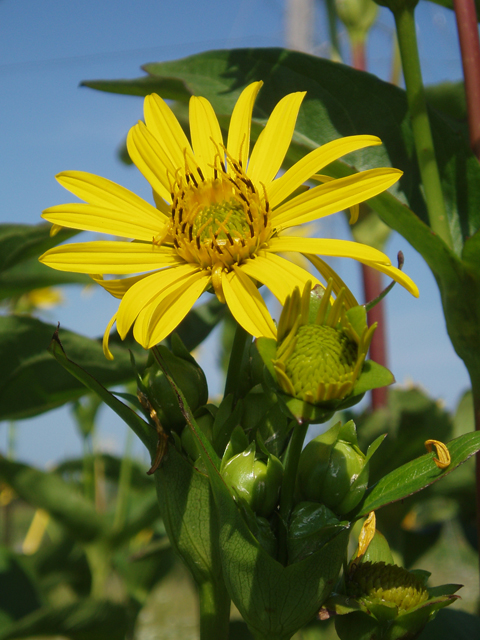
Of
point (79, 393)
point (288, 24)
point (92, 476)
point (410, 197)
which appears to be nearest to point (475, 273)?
point (410, 197)

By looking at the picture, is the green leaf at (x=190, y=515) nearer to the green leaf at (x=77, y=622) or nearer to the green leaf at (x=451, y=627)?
the green leaf at (x=451, y=627)

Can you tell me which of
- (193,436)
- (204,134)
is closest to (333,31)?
(204,134)

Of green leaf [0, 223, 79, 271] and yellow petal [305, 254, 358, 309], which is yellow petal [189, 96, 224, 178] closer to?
yellow petal [305, 254, 358, 309]

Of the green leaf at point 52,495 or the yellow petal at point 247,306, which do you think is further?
the green leaf at point 52,495

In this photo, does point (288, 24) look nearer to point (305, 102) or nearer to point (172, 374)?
point (305, 102)

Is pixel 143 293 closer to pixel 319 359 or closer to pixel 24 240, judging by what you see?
pixel 319 359

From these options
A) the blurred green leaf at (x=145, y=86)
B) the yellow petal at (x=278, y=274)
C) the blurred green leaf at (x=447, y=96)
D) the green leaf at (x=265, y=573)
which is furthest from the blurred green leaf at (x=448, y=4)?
the green leaf at (x=265, y=573)

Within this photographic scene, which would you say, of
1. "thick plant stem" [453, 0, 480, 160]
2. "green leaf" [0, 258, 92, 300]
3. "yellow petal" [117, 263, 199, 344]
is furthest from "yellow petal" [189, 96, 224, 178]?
"green leaf" [0, 258, 92, 300]
